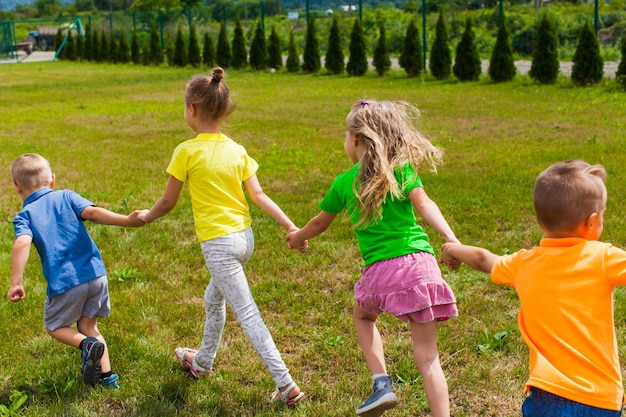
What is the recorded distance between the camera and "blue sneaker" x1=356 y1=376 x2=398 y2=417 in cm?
296

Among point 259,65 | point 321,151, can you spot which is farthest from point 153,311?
point 259,65

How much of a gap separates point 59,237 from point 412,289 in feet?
5.97

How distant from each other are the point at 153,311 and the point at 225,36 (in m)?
25.3

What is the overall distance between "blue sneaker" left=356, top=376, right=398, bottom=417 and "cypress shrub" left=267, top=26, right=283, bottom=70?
2448 centimetres

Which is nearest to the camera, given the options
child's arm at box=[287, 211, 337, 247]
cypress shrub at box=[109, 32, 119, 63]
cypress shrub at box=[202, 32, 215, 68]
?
child's arm at box=[287, 211, 337, 247]

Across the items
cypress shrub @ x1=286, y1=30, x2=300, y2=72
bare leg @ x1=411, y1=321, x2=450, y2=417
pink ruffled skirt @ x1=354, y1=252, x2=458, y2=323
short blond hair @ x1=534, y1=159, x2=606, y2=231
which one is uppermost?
cypress shrub @ x1=286, y1=30, x2=300, y2=72

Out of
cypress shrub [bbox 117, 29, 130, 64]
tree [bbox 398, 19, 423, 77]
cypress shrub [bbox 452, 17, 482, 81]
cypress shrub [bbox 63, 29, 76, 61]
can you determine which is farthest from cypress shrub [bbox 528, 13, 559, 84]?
cypress shrub [bbox 63, 29, 76, 61]

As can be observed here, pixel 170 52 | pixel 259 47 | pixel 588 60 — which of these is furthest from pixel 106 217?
pixel 170 52

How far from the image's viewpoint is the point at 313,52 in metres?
24.8

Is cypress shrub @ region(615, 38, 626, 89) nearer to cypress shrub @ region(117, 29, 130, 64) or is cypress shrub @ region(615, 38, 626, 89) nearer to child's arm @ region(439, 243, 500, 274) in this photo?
child's arm @ region(439, 243, 500, 274)

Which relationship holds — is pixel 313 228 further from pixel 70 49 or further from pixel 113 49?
pixel 70 49

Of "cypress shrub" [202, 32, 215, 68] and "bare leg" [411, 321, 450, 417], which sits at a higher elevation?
"cypress shrub" [202, 32, 215, 68]

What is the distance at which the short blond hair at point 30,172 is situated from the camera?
3.48 metres

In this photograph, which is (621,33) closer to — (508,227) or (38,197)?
(508,227)
